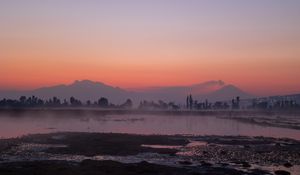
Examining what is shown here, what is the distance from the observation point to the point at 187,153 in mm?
40844

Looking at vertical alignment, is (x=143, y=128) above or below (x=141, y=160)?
above

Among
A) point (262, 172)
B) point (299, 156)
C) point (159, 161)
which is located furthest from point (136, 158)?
point (299, 156)

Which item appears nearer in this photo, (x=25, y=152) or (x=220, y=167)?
(x=220, y=167)

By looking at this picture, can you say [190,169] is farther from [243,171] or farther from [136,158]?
[136,158]

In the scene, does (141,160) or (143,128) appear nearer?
(141,160)

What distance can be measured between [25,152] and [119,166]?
1257 cm

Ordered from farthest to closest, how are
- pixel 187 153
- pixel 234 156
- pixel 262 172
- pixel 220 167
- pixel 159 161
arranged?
1. pixel 187 153
2. pixel 234 156
3. pixel 159 161
4. pixel 220 167
5. pixel 262 172

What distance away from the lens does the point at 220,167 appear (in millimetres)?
31531

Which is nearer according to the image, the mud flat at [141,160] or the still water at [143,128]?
the mud flat at [141,160]

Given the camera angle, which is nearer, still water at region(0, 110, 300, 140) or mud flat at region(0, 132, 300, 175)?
mud flat at region(0, 132, 300, 175)

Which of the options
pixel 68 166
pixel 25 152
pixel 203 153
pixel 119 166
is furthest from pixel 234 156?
pixel 25 152

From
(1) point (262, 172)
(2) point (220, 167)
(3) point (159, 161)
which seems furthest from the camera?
(3) point (159, 161)

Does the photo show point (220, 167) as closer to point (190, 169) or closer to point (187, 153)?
point (190, 169)

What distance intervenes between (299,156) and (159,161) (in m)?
13.5
